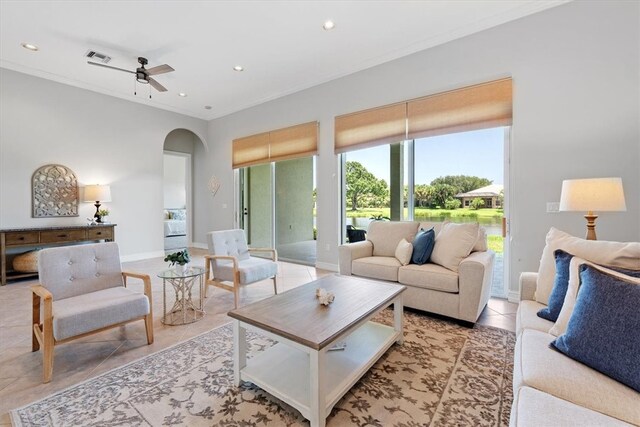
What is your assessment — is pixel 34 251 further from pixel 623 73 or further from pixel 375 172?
pixel 623 73

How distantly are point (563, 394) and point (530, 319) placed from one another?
0.68 m

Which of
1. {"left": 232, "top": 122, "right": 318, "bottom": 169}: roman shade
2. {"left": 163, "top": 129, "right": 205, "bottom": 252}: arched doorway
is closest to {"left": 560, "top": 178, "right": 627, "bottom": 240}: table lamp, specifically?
{"left": 232, "top": 122, "right": 318, "bottom": 169}: roman shade

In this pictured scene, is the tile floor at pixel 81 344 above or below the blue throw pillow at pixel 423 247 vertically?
below

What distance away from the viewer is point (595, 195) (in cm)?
223

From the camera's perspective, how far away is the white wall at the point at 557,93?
2.68m

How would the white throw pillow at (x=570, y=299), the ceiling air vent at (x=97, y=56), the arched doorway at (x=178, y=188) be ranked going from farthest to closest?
the arched doorway at (x=178, y=188) < the ceiling air vent at (x=97, y=56) < the white throw pillow at (x=570, y=299)

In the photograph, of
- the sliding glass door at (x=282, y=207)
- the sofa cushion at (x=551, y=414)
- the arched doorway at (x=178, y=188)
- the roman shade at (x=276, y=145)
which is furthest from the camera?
the arched doorway at (x=178, y=188)

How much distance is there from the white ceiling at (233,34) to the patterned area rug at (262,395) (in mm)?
3410

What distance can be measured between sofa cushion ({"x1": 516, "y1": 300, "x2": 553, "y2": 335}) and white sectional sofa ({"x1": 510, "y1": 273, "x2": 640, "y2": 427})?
0.68ft

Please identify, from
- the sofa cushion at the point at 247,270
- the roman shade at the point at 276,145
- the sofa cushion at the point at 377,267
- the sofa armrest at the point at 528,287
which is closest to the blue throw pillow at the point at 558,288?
the sofa armrest at the point at 528,287

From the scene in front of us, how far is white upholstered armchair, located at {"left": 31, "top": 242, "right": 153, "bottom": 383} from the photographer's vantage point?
1.89 meters

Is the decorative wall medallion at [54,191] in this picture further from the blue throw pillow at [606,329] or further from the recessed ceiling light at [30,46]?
the blue throw pillow at [606,329]

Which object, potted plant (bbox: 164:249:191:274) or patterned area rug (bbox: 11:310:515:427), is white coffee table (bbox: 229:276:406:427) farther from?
potted plant (bbox: 164:249:191:274)

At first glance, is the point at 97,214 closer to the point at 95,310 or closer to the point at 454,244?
the point at 95,310
